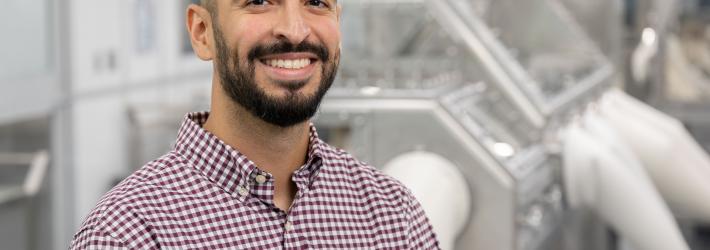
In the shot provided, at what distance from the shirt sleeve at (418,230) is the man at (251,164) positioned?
0.06 metres

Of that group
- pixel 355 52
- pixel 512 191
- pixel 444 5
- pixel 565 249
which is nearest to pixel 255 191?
pixel 512 191

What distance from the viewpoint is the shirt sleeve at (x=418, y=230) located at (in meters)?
1.40

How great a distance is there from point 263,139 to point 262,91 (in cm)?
7

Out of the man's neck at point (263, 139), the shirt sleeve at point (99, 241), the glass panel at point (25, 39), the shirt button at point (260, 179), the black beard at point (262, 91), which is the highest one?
the black beard at point (262, 91)

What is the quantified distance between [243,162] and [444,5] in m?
3.14

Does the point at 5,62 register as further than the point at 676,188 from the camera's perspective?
No

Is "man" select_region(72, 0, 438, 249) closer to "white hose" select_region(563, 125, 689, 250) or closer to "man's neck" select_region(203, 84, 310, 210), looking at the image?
"man's neck" select_region(203, 84, 310, 210)

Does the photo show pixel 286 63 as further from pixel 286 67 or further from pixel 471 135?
pixel 471 135

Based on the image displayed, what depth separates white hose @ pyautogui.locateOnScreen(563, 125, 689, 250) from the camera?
3.33 metres

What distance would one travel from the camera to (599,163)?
338cm

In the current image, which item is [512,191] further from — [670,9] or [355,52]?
[670,9]

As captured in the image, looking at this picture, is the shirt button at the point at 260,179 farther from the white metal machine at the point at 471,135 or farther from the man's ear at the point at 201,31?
the white metal machine at the point at 471,135

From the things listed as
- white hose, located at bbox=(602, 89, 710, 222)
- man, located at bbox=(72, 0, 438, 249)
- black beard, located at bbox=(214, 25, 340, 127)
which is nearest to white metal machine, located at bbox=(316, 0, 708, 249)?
white hose, located at bbox=(602, 89, 710, 222)

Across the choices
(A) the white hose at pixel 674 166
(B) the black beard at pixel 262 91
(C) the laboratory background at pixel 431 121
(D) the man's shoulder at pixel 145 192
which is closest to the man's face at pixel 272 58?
(B) the black beard at pixel 262 91
